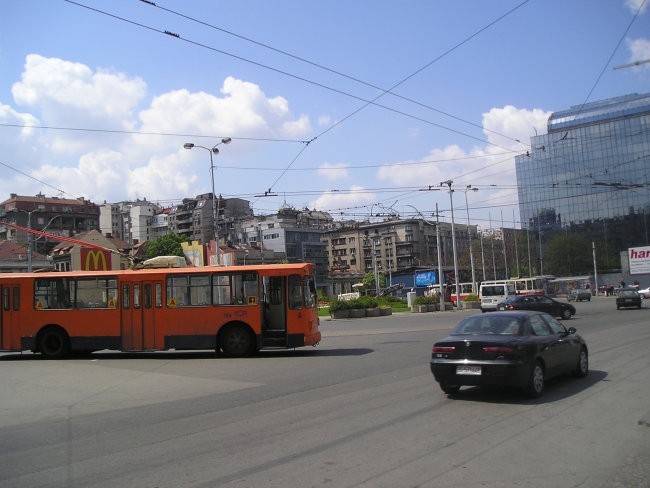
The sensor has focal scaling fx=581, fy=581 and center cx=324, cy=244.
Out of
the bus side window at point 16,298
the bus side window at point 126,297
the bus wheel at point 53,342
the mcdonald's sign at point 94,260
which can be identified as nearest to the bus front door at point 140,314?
the bus side window at point 126,297

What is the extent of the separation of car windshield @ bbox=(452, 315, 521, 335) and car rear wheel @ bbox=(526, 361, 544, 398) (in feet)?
2.08

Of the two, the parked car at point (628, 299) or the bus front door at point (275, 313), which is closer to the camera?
the bus front door at point (275, 313)

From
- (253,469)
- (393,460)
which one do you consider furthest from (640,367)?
(253,469)

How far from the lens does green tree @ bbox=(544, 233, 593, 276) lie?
346 feet

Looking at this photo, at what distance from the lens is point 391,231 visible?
15275cm

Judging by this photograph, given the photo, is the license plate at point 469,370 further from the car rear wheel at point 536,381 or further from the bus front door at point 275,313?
the bus front door at point 275,313

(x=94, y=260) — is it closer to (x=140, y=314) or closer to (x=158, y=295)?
(x=140, y=314)

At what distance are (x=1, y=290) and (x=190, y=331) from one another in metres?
6.82

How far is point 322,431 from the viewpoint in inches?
303

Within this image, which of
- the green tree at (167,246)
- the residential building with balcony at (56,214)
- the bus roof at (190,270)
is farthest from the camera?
the residential building with balcony at (56,214)

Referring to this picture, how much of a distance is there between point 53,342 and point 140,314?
3244 millimetres

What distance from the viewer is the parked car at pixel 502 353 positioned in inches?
354

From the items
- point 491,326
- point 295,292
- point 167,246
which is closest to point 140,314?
point 295,292

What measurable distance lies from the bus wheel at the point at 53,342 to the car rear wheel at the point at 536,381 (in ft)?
49.7
